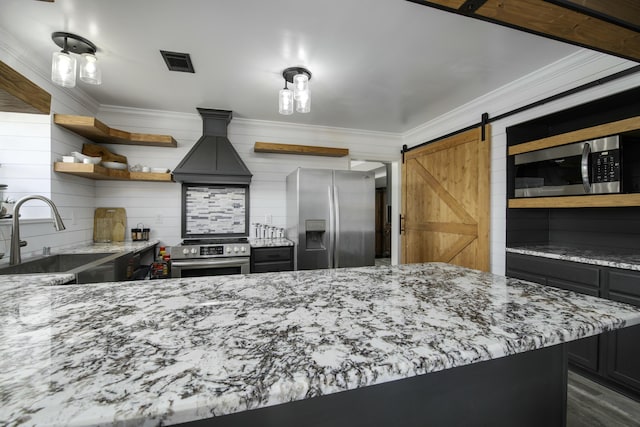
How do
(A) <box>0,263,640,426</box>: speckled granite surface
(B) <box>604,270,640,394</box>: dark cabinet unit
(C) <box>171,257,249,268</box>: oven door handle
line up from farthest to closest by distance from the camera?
1. (C) <box>171,257,249,268</box>: oven door handle
2. (B) <box>604,270,640,394</box>: dark cabinet unit
3. (A) <box>0,263,640,426</box>: speckled granite surface

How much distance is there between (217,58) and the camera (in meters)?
2.33

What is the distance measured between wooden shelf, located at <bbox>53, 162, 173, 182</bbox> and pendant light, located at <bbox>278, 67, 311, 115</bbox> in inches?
70.8

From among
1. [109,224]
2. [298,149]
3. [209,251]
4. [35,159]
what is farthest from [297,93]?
[109,224]

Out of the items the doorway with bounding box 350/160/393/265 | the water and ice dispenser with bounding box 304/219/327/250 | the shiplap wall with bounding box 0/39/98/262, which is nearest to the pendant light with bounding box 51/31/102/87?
the shiplap wall with bounding box 0/39/98/262

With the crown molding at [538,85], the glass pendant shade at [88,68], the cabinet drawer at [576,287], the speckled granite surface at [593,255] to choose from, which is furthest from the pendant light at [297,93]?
the cabinet drawer at [576,287]

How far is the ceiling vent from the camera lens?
7.46ft

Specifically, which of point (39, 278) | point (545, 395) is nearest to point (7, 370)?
point (39, 278)

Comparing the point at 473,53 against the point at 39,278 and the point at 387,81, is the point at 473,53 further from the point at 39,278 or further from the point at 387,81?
the point at 39,278

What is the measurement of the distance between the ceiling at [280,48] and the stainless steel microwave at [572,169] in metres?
0.75

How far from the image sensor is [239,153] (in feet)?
12.6

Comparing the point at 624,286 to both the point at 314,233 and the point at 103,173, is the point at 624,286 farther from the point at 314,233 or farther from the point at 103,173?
the point at 103,173

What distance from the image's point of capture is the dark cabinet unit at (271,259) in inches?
127

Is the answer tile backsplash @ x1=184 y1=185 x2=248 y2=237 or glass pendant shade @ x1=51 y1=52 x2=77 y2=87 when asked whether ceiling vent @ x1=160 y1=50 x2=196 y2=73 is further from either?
tile backsplash @ x1=184 y1=185 x2=248 y2=237

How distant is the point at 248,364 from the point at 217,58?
2.47 metres
